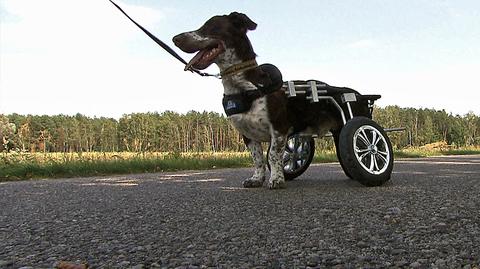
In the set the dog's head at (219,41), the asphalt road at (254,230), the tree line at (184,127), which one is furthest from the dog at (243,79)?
the tree line at (184,127)

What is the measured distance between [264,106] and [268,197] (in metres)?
0.87

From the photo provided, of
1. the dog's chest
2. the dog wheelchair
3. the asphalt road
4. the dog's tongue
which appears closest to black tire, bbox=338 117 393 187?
the dog wheelchair

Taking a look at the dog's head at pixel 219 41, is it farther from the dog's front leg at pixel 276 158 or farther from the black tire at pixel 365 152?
the black tire at pixel 365 152

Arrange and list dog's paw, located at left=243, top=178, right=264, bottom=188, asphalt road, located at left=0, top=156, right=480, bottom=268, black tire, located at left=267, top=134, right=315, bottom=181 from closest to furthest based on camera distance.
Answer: asphalt road, located at left=0, top=156, right=480, bottom=268, dog's paw, located at left=243, top=178, right=264, bottom=188, black tire, located at left=267, top=134, right=315, bottom=181

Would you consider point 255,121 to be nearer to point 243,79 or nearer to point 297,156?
point 243,79

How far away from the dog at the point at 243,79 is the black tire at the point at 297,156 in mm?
1085

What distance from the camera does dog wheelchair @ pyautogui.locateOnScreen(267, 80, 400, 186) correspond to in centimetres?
371

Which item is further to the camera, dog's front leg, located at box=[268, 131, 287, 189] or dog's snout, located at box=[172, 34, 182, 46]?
dog's front leg, located at box=[268, 131, 287, 189]

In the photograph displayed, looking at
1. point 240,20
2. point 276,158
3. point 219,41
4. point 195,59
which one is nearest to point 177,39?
point 195,59

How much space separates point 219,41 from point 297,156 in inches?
74.5

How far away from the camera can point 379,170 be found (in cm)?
395

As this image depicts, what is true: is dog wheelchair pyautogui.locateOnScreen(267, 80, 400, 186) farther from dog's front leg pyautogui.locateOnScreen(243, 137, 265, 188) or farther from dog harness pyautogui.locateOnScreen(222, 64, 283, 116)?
dog's front leg pyautogui.locateOnScreen(243, 137, 265, 188)

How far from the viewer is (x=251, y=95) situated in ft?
12.3

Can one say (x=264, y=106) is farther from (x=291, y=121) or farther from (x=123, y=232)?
(x=123, y=232)
